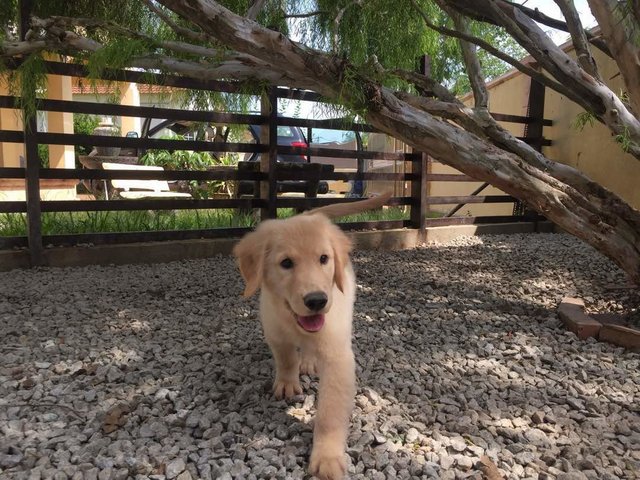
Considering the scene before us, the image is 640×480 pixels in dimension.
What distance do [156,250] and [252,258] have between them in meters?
3.63

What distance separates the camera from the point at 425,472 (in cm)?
195

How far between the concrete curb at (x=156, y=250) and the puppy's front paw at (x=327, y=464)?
3647mm

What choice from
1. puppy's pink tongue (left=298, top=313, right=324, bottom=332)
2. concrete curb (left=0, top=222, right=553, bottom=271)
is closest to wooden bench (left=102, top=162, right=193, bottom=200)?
concrete curb (left=0, top=222, right=553, bottom=271)

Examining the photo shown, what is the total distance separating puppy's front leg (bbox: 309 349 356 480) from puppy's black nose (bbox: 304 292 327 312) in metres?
0.29

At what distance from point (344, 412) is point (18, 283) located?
12.3ft

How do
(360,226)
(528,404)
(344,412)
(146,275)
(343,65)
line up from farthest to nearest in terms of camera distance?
(360,226)
(146,275)
(343,65)
(528,404)
(344,412)

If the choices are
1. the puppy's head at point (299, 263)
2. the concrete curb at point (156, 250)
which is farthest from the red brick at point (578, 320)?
the concrete curb at point (156, 250)

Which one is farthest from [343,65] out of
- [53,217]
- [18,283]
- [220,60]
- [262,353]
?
[53,217]

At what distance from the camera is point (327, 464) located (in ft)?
6.29

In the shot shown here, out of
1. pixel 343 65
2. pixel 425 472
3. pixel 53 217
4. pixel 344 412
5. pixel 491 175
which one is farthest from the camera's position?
pixel 53 217

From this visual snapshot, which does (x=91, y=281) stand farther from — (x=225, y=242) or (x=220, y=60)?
(x=220, y=60)

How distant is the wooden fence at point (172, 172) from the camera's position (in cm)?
517

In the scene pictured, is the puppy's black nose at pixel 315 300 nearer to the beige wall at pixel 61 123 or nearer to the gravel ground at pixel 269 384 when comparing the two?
the gravel ground at pixel 269 384

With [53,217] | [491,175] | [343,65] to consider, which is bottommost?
[53,217]
